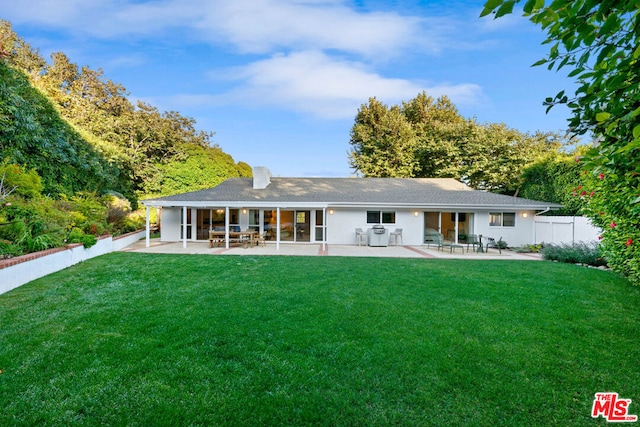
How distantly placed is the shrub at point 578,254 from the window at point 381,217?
645 cm

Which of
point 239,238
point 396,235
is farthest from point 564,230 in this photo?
point 239,238

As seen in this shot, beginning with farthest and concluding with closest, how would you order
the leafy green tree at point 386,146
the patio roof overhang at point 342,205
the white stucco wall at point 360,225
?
the leafy green tree at point 386,146 → the white stucco wall at point 360,225 → the patio roof overhang at point 342,205

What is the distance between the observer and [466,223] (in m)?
16.3

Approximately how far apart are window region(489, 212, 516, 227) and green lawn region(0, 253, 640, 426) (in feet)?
27.5

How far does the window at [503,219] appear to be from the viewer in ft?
49.5

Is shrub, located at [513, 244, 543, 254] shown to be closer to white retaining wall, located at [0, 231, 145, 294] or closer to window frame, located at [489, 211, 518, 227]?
window frame, located at [489, 211, 518, 227]

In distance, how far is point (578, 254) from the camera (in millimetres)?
10156

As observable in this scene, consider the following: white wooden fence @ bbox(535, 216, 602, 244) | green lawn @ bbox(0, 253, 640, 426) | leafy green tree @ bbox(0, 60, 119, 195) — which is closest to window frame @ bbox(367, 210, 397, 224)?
white wooden fence @ bbox(535, 216, 602, 244)

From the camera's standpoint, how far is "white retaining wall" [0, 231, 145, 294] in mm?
6234

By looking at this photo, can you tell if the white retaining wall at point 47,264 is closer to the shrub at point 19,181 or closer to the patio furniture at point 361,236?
the shrub at point 19,181

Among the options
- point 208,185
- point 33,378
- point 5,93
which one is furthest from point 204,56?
point 33,378

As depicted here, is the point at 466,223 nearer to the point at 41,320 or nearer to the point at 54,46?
the point at 41,320

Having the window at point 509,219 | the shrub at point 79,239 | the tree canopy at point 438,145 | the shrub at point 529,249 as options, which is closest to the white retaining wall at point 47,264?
the shrub at point 79,239

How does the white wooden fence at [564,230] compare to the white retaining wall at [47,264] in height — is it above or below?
above
